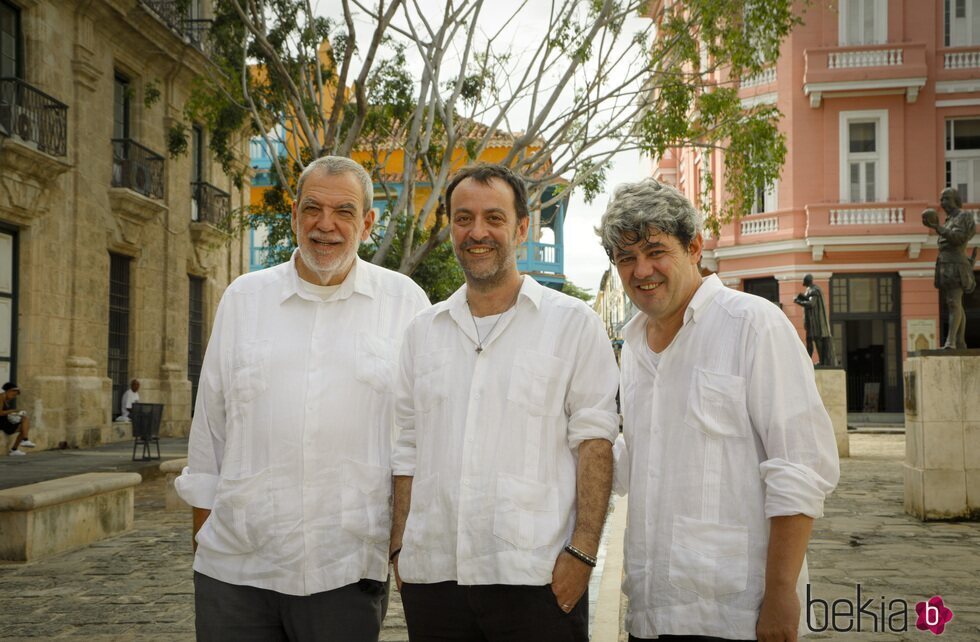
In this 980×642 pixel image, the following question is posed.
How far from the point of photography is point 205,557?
3.16 meters

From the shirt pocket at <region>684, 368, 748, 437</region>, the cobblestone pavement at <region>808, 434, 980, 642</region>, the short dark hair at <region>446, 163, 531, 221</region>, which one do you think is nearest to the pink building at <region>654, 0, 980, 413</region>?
the cobblestone pavement at <region>808, 434, 980, 642</region>

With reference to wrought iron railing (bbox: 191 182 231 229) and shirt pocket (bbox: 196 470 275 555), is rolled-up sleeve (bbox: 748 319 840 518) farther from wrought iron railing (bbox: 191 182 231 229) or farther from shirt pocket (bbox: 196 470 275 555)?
wrought iron railing (bbox: 191 182 231 229)

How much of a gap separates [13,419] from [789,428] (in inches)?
615

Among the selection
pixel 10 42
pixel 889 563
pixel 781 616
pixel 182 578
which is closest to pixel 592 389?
pixel 781 616

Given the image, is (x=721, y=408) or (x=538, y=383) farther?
(x=538, y=383)

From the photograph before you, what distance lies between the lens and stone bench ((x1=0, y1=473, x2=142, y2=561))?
763cm

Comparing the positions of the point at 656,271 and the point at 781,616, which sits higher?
the point at 656,271

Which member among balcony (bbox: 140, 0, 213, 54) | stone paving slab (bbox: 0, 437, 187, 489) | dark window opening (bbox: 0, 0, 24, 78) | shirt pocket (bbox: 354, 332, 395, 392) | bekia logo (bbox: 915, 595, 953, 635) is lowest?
stone paving slab (bbox: 0, 437, 187, 489)

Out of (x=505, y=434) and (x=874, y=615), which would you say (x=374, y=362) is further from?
(x=874, y=615)

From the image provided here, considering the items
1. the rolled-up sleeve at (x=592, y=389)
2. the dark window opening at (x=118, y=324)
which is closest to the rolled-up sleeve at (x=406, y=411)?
the rolled-up sleeve at (x=592, y=389)

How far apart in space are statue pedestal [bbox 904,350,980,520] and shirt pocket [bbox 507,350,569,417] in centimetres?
798

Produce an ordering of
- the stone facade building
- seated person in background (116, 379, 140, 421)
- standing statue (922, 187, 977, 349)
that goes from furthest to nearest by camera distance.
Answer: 1. seated person in background (116, 379, 140, 421)
2. the stone facade building
3. standing statue (922, 187, 977, 349)

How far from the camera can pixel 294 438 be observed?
10.3 ft

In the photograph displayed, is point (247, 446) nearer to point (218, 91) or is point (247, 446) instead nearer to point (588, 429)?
point (588, 429)
